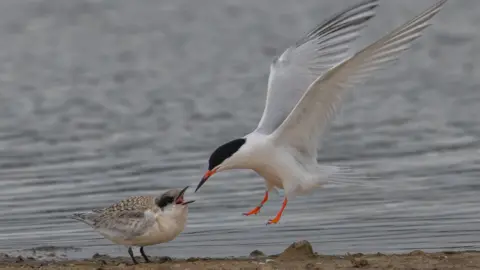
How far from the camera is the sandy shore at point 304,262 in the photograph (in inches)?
328

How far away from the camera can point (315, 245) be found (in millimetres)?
9742

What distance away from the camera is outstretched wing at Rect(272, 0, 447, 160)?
9.03 m

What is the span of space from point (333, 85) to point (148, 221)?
5.91ft

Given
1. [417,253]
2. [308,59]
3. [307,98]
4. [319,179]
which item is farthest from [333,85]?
[308,59]

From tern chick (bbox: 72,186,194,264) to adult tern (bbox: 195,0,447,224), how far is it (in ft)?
1.39

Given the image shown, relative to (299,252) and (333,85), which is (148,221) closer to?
(299,252)

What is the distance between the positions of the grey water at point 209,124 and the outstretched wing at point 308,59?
1.02 metres

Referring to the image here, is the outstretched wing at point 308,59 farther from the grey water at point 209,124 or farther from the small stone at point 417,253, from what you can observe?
the small stone at point 417,253

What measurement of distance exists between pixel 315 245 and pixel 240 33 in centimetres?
1026

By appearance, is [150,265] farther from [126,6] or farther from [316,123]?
[126,6]

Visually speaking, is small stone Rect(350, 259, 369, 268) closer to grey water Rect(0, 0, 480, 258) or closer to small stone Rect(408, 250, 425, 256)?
small stone Rect(408, 250, 425, 256)

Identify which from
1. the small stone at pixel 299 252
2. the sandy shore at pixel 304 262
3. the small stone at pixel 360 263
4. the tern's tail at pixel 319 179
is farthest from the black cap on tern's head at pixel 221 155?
the small stone at pixel 360 263

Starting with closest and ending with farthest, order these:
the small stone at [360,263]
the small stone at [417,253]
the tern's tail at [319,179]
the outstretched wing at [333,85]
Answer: the small stone at [360,263] < the small stone at [417,253] < the outstretched wing at [333,85] < the tern's tail at [319,179]

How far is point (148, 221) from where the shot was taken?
8812 millimetres
